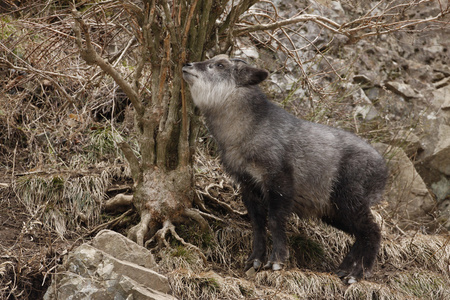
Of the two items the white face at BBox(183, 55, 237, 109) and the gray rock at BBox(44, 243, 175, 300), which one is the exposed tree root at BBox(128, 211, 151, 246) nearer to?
the gray rock at BBox(44, 243, 175, 300)

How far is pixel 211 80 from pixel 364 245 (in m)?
2.35

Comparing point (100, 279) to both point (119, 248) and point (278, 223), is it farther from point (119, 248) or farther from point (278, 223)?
point (278, 223)

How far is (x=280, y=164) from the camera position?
4.91 meters

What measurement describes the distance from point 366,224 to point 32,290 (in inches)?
129

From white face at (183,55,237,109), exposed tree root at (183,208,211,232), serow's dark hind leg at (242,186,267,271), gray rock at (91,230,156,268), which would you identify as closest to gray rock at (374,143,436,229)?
serow's dark hind leg at (242,186,267,271)

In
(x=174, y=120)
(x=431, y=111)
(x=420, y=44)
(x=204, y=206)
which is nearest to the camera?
(x=174, y=120)

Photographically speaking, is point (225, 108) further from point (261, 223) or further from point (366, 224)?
point (366, 224)

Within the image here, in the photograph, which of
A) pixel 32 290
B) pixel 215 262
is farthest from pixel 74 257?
pixel 215 262

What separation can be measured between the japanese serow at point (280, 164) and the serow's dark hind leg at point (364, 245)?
0.03 feet

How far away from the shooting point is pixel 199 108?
16.9ft

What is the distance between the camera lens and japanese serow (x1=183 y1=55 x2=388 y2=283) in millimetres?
4918

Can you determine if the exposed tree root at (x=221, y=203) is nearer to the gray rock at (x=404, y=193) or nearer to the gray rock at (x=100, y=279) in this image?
the gray rock at (x=100, y=279)

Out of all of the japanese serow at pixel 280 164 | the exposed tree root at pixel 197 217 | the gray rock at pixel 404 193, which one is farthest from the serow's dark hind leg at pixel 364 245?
the gray rock at pixel 404 193

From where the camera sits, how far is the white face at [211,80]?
483 centimetres
